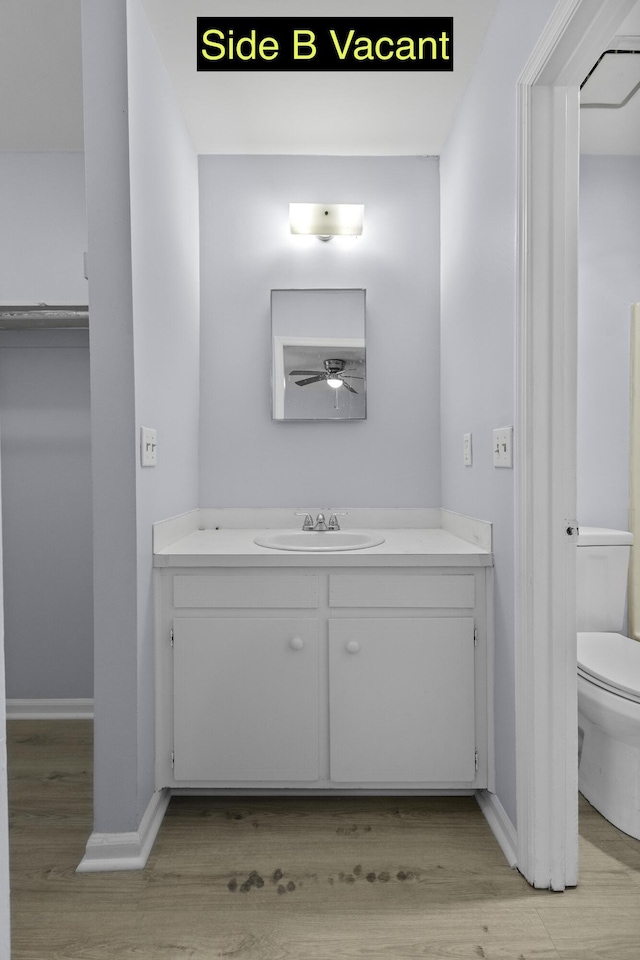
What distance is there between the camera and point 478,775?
6.31ft

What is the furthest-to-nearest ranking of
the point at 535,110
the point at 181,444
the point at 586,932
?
the point at 181,444
the point at 535,110
the point at 586,932

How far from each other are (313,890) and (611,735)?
0.96 meters

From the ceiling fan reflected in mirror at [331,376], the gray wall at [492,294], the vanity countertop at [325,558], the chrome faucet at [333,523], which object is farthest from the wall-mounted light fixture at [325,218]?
the vanity countertop at [325,558]

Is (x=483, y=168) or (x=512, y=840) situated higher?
(x=483, y=168)

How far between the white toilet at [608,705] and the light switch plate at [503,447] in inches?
28.6

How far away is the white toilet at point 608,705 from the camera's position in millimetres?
1809

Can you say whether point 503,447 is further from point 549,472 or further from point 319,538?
point 319,538

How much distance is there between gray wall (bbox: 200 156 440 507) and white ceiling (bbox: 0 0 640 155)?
123 mm

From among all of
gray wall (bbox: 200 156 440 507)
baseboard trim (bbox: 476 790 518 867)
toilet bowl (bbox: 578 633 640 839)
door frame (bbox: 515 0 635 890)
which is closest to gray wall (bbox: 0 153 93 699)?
gray wall (bbox: 200 156 440 507)

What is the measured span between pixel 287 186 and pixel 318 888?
245cm

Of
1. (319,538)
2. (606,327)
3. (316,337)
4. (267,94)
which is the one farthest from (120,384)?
(606,327)

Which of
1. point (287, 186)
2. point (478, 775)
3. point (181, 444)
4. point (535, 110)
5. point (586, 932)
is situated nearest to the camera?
point (586, 932)

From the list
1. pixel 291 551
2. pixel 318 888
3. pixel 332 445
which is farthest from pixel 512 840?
pixel 332 445

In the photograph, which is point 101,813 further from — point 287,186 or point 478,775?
point 287,186
